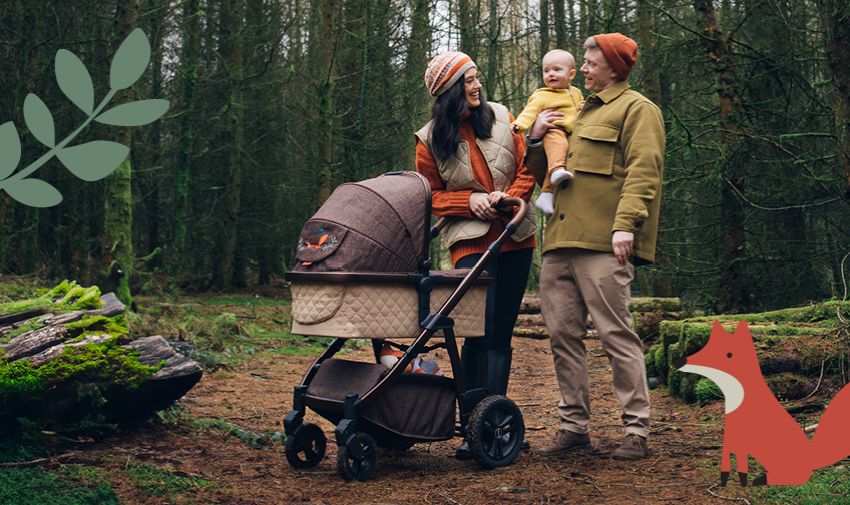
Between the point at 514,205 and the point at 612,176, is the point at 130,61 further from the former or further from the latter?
the point at 612,176

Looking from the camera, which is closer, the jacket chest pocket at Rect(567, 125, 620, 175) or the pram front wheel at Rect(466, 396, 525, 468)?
the pram front wheel at Rect(466, 396, 525, 468)

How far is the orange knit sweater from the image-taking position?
3.97 metres

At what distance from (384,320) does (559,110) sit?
66.2 inches

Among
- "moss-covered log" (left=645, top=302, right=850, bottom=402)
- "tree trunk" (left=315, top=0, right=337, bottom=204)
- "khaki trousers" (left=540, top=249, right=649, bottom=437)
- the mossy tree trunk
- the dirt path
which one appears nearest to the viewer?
the dirt path

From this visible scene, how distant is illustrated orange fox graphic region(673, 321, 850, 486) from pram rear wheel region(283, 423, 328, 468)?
6.51 ft

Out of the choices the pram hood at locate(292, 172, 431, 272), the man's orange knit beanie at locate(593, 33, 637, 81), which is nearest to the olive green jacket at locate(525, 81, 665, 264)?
the man's orange knit beanie at locate(593, 33, 637, 81)

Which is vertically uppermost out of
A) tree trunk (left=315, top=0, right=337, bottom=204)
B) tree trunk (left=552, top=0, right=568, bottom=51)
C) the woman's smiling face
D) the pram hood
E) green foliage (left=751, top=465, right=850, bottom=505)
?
tree trunk (left=552, top=0, right=568, bottom=51)

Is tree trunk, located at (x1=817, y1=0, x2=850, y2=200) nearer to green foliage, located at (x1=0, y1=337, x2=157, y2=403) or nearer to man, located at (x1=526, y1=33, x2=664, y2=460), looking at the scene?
man, located at (x1=526, y1=33, x2=664, y2=460)

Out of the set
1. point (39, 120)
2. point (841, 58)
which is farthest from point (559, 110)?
Result: point (39, 120)

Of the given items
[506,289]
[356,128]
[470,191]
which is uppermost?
[356,128]

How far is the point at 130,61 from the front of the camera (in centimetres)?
224

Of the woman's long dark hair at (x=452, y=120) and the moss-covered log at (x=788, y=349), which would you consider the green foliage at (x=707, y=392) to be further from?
the woman's long dark hair at (x=452, y=120)

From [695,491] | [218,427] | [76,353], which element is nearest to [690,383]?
[695,491]

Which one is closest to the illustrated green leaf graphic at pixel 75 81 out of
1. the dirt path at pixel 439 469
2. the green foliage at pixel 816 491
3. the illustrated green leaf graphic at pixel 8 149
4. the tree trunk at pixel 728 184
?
the illustrated green leaf graphic at pixel 8 149
